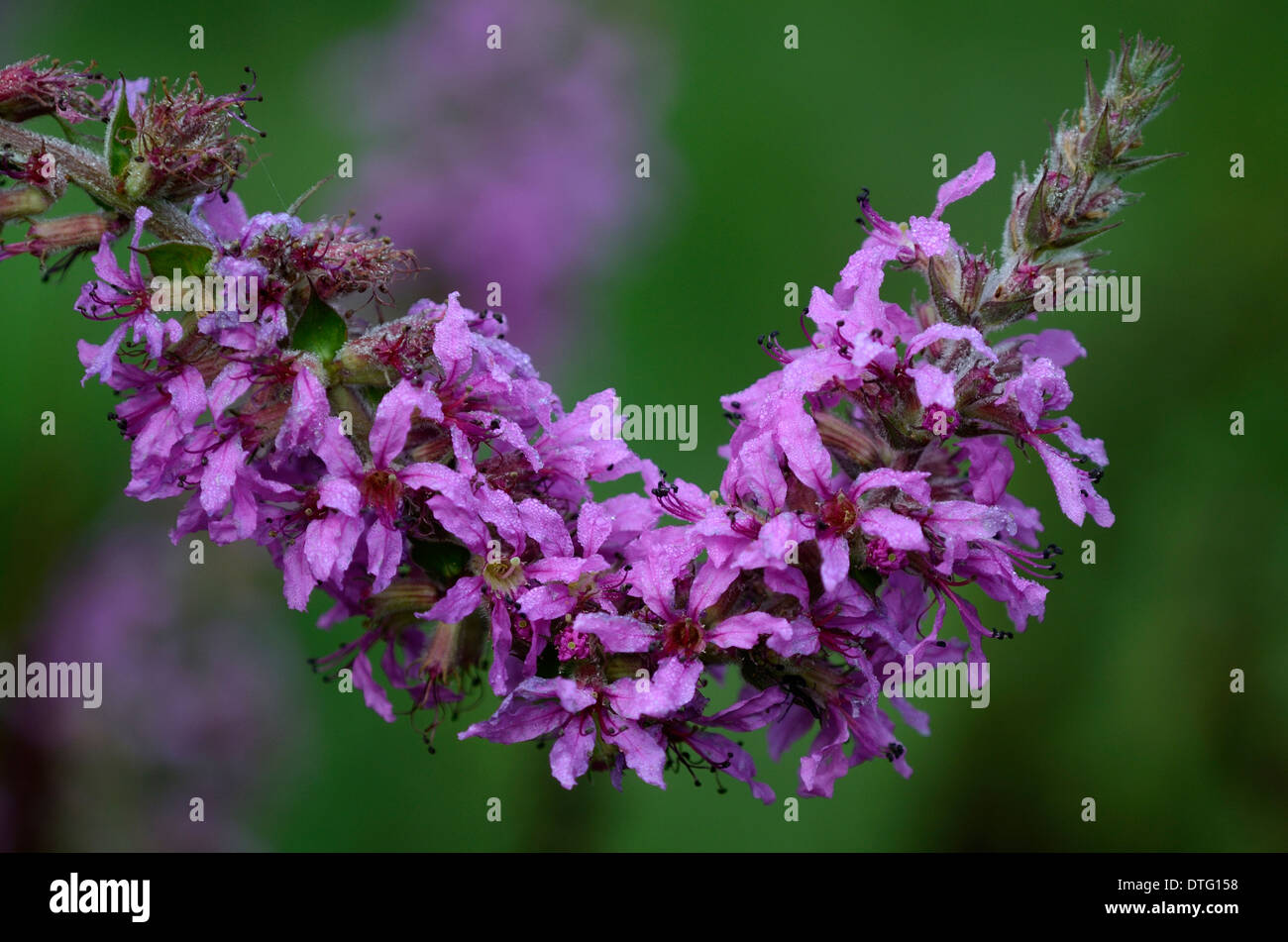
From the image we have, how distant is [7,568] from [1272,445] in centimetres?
662

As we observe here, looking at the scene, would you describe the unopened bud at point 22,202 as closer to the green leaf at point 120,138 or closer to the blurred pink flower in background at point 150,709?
the green leaf at point 120,138

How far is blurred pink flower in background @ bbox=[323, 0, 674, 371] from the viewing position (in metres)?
6.84

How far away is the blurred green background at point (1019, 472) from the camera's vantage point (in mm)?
5785

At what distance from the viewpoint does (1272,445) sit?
20.6 feet

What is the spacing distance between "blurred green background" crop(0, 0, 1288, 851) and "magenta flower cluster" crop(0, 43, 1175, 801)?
1.84m

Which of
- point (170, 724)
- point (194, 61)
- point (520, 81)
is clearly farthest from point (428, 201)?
point (170, 724)

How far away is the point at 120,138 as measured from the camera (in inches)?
119

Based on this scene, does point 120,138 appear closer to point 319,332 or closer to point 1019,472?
point 319,332

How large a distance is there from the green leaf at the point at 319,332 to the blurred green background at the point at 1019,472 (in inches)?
72.1

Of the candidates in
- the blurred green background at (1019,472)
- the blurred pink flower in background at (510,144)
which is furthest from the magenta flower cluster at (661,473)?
the blurred pink flower in background at (510,144)

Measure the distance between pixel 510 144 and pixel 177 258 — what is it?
431 cm

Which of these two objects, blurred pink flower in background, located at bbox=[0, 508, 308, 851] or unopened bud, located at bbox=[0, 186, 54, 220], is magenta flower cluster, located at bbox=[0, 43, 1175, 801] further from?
blurred pink flower in background, located at bbox=[0, 508, 308, 851]

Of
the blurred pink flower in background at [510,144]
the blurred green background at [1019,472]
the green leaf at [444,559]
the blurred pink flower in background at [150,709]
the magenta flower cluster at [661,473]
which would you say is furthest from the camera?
the blurred pink flower in background at [510,144]
